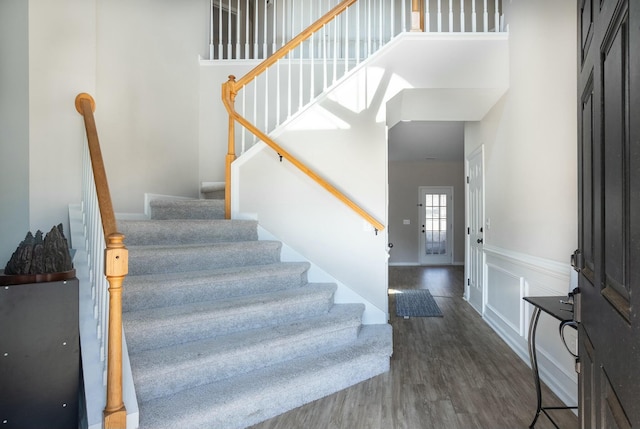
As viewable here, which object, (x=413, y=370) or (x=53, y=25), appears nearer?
(x=53, y=25)

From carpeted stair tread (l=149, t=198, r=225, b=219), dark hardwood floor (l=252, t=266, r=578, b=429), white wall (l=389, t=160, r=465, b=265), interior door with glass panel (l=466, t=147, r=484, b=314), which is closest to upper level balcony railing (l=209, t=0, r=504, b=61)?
interior door with glass panel (l=466, t=147, r=484, b=314)

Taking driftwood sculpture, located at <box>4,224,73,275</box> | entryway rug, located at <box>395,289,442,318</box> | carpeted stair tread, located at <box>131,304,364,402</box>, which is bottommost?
entryway rug, located at <box>395,289,442,318</box>

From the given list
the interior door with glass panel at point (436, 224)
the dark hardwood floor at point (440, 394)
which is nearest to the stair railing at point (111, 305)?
the dark hardwood floor at point (440, 394)

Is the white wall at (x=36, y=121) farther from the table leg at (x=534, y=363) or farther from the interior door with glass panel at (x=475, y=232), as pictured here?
the interior door with glass panel at (x=475, y=232)

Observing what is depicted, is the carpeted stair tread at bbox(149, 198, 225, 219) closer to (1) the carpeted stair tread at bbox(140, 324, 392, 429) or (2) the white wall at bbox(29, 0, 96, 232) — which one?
(2) the white wall at bbox(29, 0, 96, 232)

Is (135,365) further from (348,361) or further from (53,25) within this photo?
(53,25)

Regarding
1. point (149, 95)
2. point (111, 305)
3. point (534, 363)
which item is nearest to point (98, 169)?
point (111, 305)

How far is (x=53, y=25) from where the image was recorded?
8.80 ft

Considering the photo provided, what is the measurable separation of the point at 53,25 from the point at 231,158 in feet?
5.37

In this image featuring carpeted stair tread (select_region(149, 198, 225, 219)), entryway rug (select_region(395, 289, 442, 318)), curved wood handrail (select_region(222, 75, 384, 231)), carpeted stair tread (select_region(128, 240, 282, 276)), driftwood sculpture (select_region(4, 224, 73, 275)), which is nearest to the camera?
driftwood sculpture (select_region(4, 224, 73, 275))

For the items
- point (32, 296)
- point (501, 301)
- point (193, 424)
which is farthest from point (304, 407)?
point (501, 301)

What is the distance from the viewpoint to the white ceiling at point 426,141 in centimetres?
644

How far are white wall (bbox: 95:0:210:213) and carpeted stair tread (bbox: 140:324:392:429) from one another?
7.04 feet

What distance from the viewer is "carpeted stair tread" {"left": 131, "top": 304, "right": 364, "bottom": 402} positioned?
204 centimetres
